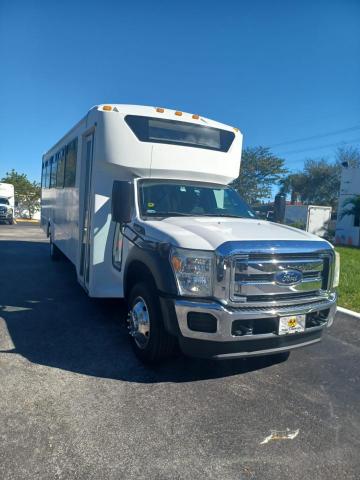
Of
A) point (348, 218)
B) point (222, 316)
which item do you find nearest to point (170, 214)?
point (222, 316)

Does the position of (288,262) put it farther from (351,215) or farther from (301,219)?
(301,219)

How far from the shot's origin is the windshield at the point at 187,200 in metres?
4.71

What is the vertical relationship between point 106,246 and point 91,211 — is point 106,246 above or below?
below

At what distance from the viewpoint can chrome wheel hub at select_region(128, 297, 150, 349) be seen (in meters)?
3.93

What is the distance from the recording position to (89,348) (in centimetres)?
446

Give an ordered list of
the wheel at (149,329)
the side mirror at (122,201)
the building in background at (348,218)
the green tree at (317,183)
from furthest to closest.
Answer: the green tree at (317,183) < the building in background at (348,218) < the side mirror at (122,201) < the wheel at (149,329)

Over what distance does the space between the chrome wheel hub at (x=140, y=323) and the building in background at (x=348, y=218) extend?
24566 mm

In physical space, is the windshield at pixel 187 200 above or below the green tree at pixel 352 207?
below

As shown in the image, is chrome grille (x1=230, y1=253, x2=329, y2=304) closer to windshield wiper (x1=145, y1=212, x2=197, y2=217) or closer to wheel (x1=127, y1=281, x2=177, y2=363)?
wheel (x1=127, y1=281, x2=177, y2=363)

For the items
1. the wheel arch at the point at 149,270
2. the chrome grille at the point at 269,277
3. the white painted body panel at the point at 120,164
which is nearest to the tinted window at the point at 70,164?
the white painted body panel at the point at 120,164

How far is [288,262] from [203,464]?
1.89 meters

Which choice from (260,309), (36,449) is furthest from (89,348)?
(260,309)

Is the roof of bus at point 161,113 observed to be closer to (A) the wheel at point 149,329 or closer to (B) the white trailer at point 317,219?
(A) the wheel at point 149,329

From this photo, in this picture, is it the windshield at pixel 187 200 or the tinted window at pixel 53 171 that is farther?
the tinted window at pixel 53 171
